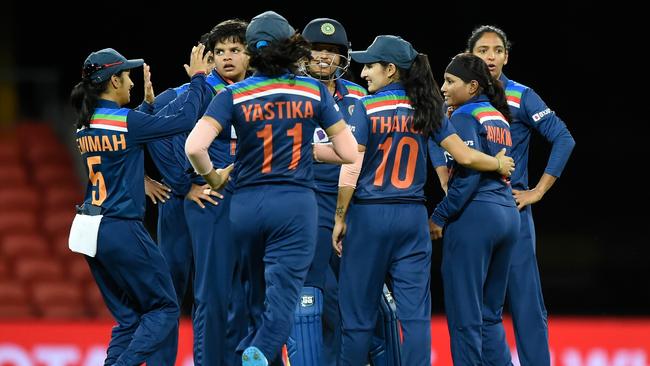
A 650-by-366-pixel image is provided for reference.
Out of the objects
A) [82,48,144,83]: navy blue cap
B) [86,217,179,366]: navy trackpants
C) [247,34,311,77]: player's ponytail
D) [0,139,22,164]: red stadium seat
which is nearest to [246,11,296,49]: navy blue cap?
[247,34,311,77]: player's ponytail

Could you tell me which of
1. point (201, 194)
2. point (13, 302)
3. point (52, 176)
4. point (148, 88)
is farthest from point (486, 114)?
point (52, 176)

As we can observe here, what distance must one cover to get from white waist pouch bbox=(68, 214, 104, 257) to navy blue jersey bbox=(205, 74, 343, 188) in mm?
935

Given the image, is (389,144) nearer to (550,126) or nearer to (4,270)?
(550,126)

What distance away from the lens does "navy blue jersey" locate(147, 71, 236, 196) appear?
20.6 ft

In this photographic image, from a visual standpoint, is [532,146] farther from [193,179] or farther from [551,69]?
[193,179]

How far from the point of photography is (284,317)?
5434 millimetres

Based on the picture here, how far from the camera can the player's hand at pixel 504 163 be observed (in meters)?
6.04

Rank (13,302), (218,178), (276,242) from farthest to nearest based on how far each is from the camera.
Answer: (13,302)
(218,178)
(276,242)

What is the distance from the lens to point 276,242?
5496 millimetres

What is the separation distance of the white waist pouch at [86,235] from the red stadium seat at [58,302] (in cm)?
545

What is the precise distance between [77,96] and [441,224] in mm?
2064

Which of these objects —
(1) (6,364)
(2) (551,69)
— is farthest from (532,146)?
(1) (6,364)

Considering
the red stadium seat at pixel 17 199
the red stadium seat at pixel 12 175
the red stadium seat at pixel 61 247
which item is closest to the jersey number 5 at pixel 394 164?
the red stadium seat at pixel 61 247

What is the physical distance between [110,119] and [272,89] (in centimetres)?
100
